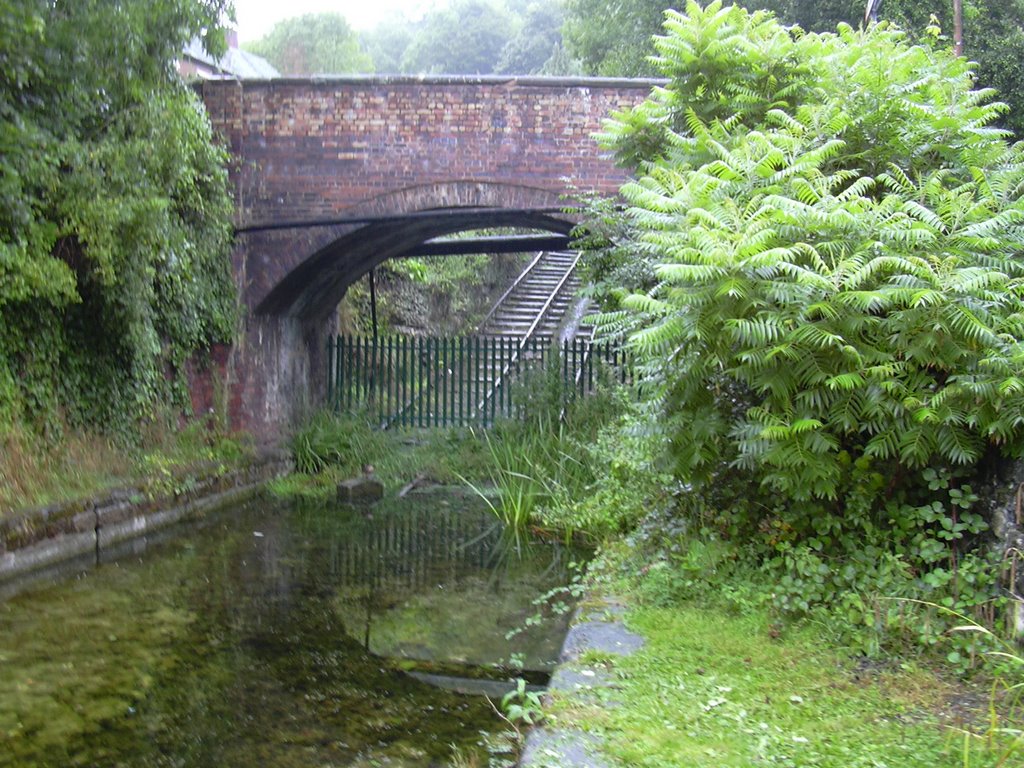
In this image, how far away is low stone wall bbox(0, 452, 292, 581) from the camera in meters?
7.05

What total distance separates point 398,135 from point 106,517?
5634 mm

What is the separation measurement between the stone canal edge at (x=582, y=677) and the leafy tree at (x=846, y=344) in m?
0.84

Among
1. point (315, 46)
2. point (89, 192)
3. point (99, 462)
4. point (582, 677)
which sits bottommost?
point (99, 462)

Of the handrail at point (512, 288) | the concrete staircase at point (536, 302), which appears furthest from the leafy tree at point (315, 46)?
the concrete staircase at point (536, 302)

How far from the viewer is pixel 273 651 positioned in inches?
216

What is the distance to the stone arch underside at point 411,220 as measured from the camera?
11.2m

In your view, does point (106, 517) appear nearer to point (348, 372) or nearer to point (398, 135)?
point (398, 135)

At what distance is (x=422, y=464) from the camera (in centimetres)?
1266

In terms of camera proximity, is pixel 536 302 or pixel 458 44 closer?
pixel 536 302

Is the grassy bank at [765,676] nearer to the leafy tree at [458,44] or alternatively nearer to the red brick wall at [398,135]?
the red brick wall at [398,135]

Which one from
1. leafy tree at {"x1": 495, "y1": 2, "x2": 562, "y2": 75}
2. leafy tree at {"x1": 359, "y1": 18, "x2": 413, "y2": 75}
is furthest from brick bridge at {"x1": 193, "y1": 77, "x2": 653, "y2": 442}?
leafy tree at {"x1": 359, "y1": 18, "x2": 413, "y2": 75}

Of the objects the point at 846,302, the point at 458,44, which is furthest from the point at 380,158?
the point at 458,44

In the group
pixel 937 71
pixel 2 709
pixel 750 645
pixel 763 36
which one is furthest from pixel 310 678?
pixel 763 36

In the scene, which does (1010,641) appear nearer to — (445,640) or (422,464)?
(445,640)
